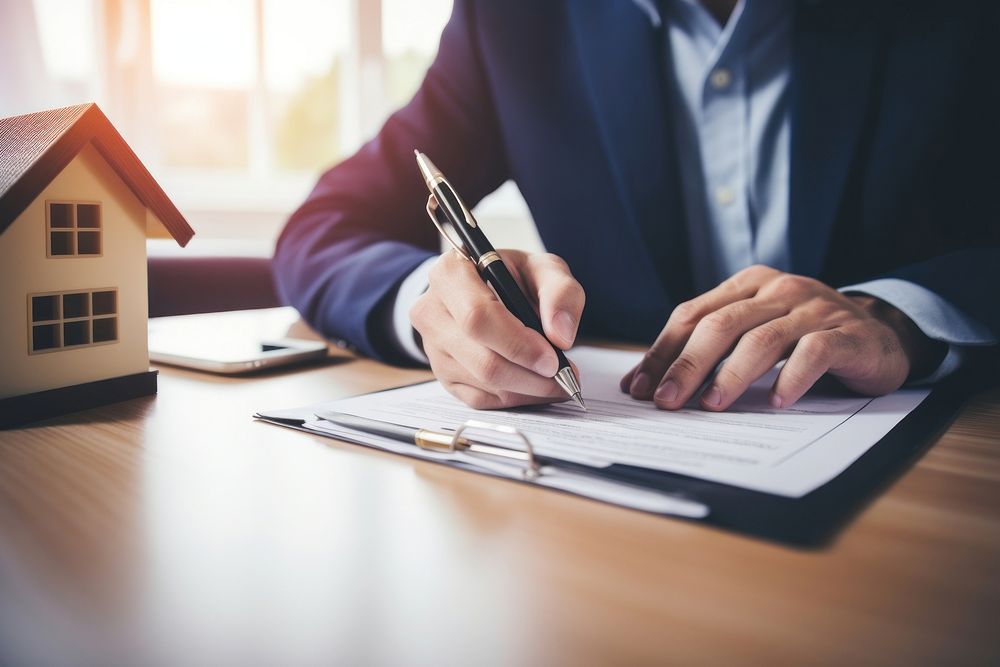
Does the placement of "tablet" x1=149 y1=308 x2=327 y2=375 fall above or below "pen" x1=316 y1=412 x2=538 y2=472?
above

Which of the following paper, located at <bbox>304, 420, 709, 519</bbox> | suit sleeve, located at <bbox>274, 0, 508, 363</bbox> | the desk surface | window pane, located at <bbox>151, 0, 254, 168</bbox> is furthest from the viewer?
window pane, located at <bbox>151, 0, 254, 168</bbox>

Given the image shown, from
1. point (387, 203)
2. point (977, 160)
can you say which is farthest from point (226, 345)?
point (977, 160)

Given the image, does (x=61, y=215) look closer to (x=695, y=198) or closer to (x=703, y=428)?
(x=703, y=428)

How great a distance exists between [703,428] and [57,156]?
1.61 feet

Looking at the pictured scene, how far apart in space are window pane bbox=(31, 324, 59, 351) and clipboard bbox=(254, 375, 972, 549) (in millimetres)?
306

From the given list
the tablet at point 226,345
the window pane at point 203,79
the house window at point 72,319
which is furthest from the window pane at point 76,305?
the window pane at point 203,79

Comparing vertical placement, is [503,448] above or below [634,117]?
below

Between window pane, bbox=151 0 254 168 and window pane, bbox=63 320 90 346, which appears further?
window pane, bbox=151 0 254 168

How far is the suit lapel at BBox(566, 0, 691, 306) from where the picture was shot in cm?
98

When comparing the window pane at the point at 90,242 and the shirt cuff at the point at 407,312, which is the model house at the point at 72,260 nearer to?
the window pane at the point at 90,242

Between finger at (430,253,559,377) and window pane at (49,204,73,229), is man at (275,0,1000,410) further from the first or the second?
window pane at (49,204,73,229)

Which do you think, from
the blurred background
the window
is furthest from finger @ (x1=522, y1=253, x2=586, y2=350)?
the window

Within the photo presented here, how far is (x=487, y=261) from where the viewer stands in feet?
1.79

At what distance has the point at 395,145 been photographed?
1.19 metres
